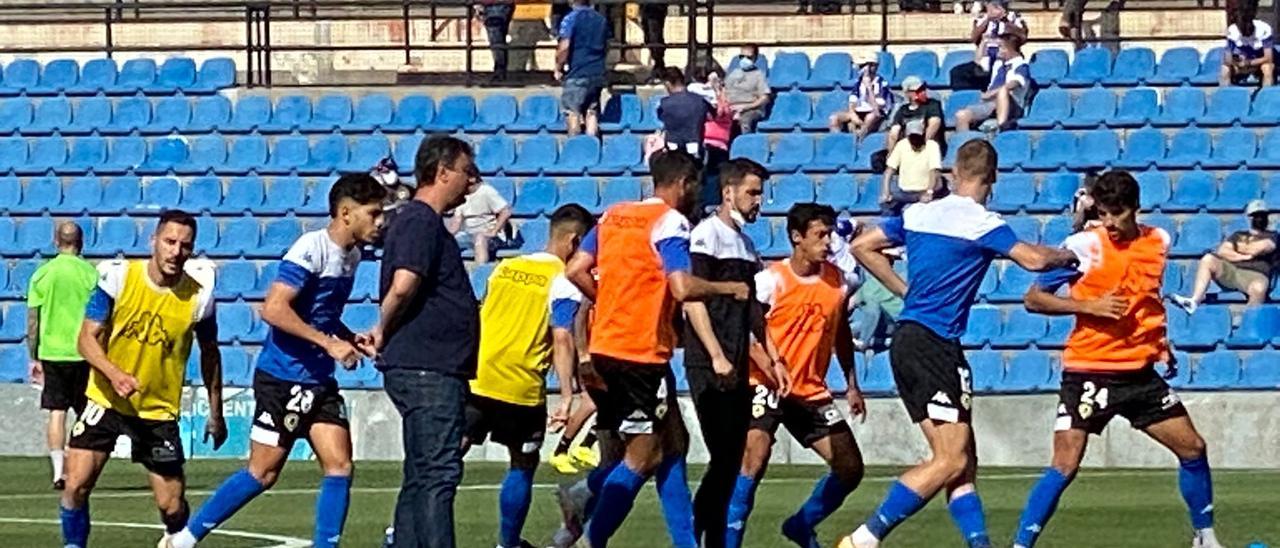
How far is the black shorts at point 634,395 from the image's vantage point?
1368cm

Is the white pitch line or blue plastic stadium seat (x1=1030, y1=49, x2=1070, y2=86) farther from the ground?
blue plastic stadium seat (x1=1030, y1=49, x2=1070, y2=86)

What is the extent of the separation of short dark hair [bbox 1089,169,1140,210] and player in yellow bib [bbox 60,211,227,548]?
14.8 feet

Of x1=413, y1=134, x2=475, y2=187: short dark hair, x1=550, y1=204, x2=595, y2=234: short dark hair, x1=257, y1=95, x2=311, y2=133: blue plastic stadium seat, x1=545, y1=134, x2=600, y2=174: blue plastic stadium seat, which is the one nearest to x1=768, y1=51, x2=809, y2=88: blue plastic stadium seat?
x1=545, y1=134, x2=600, y2=174: blue plastic stadium seat

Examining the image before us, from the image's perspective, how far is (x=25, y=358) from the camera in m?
26.9

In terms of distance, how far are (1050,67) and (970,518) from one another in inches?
590

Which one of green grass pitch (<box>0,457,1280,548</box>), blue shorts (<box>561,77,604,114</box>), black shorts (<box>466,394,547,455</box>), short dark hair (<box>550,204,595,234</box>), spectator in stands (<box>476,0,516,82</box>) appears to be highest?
spectator in stands (<box>476,0,516,82</box>)

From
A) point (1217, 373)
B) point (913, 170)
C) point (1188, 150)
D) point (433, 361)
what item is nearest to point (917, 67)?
point (913, 170)

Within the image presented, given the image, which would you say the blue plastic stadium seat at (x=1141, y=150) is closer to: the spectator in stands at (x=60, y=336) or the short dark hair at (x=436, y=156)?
the spectator in stands at (x=60, y=336)

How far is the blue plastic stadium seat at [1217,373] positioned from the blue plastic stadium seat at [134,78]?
12596 mm

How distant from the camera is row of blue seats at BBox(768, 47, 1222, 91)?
27.2 metres

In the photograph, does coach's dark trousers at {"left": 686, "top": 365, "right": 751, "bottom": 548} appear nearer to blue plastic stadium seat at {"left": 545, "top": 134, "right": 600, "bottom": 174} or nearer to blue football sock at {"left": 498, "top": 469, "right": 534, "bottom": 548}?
blue football sock at {"left": 498, "top": 469, "right": 534, "bottom": 548}

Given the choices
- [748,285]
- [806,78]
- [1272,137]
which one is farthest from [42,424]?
[748,285]

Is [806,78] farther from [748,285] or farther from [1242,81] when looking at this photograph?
[748,285]

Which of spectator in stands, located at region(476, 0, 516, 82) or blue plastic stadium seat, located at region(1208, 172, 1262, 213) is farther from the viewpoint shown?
spectator in stands, located at region(476, 0, 516, 82)
